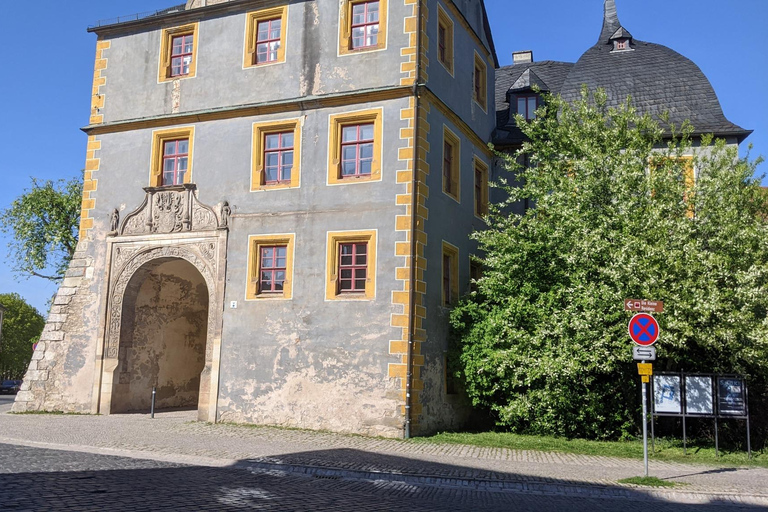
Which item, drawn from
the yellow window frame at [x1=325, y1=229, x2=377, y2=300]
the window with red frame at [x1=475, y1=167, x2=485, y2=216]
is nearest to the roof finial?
the window with red frame at [x1=475, y1=167, x2=485, y2=216]

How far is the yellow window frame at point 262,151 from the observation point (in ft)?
62.9

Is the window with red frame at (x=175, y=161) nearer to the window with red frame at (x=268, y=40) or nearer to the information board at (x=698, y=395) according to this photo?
the window with red frame at (x=268, y=40)

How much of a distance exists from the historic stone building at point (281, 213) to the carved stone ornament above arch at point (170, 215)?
0.06m

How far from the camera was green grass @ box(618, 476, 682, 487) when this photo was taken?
36.6 ft

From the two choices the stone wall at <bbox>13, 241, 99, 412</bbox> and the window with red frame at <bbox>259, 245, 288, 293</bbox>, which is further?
the stone wall at <bbox>13, 241, 99, 412</bbox>

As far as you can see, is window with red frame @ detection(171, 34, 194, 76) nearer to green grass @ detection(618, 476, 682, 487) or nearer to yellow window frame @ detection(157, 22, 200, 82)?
yellow window frame @ detection(157, 22, 200, 82)

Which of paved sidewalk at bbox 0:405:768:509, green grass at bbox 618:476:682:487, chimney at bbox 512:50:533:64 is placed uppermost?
chimney at bbox 512:50:533:64

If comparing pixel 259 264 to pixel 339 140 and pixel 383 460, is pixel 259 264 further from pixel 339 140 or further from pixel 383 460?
pixel 383 460

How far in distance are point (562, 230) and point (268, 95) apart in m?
8.53

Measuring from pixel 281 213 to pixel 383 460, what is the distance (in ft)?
26.7

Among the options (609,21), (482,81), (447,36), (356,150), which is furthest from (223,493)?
(609,21)

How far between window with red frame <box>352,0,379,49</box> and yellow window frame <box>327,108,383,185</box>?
1.94m

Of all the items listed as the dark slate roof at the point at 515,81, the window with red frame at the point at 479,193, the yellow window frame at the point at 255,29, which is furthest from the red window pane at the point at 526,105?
the yellow window frame at the point at 255,29

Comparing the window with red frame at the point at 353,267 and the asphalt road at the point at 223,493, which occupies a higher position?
the window with red frame at the point at 353,267
